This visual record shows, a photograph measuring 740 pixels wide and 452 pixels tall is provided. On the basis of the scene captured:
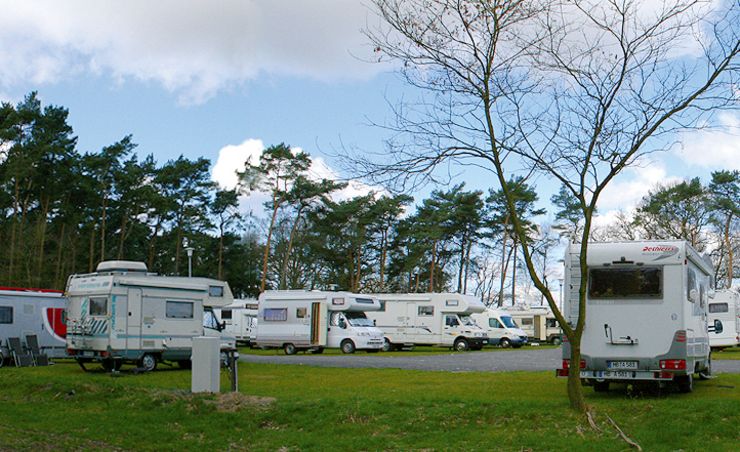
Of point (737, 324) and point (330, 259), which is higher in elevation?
point (330, 259)

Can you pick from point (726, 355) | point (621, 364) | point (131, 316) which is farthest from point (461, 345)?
point (621, 364)

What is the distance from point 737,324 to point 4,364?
1151 inches

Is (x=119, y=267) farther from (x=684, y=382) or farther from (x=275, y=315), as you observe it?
(x=684, y=382)

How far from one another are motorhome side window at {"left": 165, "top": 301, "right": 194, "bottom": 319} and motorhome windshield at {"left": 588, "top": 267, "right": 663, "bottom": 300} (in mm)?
13181

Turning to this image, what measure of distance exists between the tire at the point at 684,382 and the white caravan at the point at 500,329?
87.6 ft

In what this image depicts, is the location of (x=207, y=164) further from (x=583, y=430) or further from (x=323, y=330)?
(x=583, y=430)

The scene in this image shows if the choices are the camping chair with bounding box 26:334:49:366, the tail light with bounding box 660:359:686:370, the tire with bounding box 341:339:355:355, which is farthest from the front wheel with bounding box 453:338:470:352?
the tail light with bounding box 660:359:686:370

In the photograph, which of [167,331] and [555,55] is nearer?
[555,55]

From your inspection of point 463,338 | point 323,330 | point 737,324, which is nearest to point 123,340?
point 323,330

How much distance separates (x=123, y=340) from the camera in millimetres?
21844

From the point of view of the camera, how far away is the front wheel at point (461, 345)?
37569mm

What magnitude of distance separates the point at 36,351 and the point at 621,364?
1888 cm

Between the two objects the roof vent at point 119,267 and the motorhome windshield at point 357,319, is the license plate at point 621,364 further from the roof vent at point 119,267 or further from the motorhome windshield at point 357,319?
the motorhome windshield at point 357,319

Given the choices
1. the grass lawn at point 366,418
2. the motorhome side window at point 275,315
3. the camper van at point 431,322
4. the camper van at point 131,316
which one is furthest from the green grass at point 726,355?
the camper van at point 131,316
